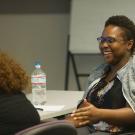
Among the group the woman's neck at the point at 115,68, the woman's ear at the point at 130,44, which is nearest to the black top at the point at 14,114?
the woman's neck at the point at 115,68

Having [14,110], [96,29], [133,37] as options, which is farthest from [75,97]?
[96,29]

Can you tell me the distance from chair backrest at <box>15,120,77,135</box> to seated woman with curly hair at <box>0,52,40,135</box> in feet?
0.93

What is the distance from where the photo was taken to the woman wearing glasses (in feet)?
7.05

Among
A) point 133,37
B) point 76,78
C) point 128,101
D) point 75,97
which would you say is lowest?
point 76,78

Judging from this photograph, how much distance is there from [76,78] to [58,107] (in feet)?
7.41

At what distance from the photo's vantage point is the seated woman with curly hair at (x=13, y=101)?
168 cm

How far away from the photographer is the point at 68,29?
4738 millimetres

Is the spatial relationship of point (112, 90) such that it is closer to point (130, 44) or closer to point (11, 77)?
point (130, 44)

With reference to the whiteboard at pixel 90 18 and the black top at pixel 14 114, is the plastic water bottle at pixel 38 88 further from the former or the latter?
the whiteboard at pixel 90 18

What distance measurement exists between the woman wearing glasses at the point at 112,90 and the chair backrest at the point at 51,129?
0.65 meters

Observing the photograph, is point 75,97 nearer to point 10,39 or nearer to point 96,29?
point 96,29

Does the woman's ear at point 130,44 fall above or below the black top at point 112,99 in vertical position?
above

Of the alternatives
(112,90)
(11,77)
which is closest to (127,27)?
(112,90)

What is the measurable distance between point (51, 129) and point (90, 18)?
306 centimetres
